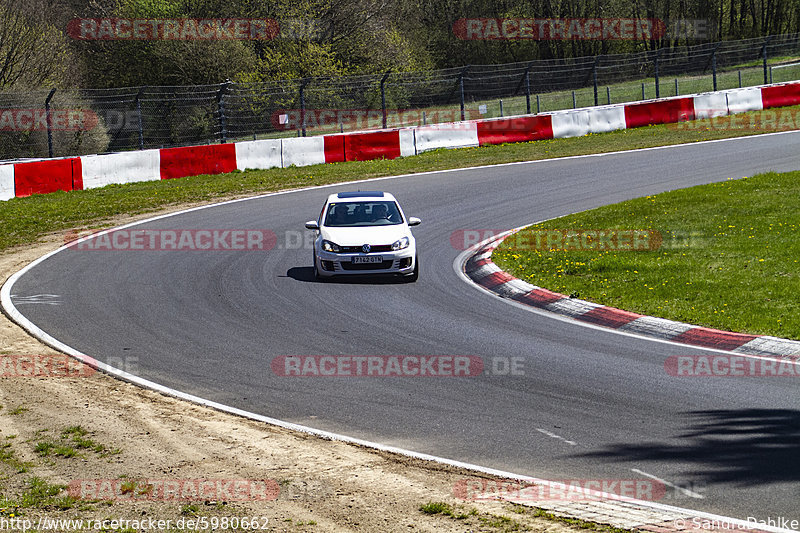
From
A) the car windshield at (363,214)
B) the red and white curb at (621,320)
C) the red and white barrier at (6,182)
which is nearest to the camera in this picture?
the red and white curb at (621,320)

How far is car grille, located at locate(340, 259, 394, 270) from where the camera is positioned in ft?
45.1

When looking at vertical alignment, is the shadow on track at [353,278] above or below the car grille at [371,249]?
below

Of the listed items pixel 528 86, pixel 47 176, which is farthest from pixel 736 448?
pixel 528 86

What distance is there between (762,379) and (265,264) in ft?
29.3

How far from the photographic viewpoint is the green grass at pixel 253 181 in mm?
19484

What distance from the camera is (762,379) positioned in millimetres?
8516

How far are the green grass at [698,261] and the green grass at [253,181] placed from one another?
28.9 ft

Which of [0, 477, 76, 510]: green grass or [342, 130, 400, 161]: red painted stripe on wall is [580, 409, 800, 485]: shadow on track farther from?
[342, 130, 400, 161]: red painted stripe on wall

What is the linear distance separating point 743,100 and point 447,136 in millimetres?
11488

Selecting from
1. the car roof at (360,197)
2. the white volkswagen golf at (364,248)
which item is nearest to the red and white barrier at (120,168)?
the car roof at (360,197)
